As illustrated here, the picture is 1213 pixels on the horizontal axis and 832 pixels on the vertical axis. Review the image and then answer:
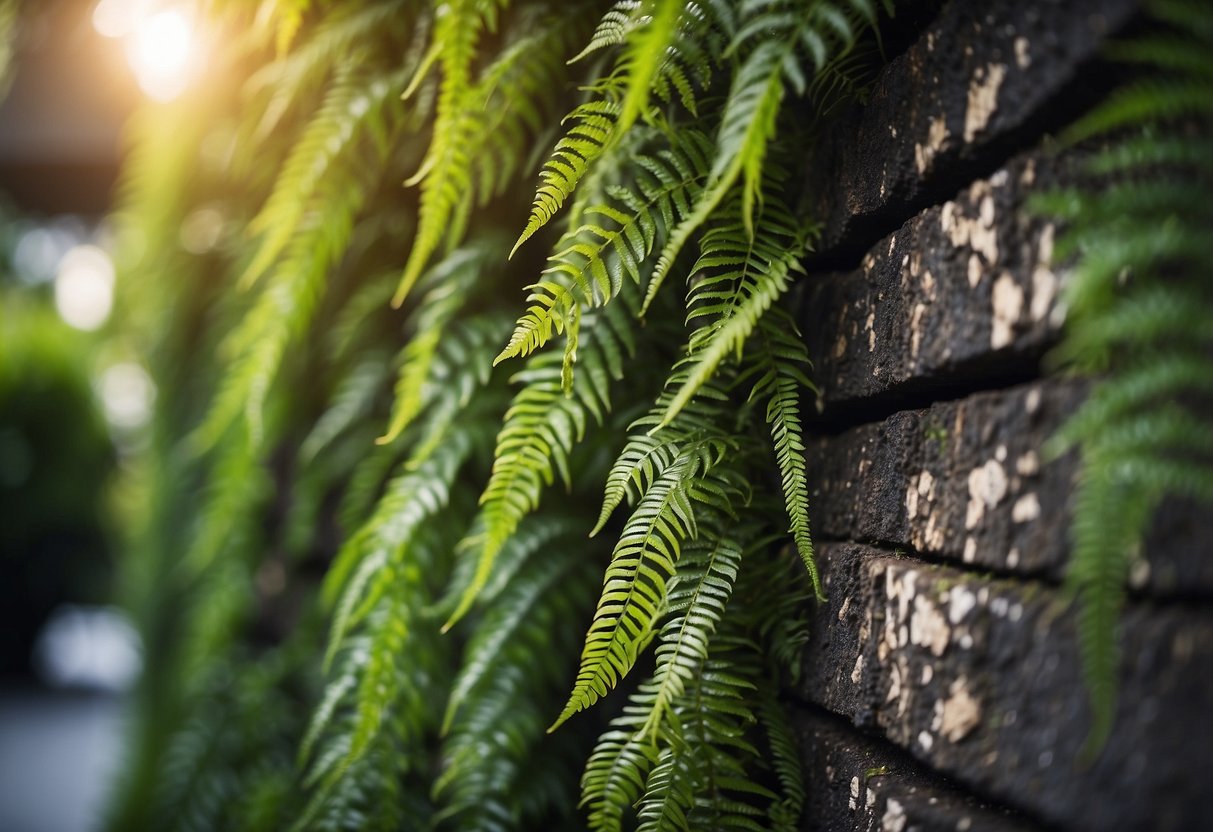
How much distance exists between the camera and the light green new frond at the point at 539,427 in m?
0.85

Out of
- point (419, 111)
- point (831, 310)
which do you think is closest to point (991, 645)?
point (831, 310)

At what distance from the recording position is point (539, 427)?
34.7 inches

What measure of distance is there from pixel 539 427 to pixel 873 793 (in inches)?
20.0

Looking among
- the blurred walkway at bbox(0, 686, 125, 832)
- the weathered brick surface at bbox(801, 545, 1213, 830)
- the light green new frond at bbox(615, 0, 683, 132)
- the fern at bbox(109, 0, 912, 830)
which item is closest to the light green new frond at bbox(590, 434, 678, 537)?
the fern at bbox(109, 0, 912, 830)

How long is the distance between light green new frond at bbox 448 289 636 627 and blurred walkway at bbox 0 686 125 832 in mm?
2107

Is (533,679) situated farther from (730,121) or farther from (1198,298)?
(1198,298)

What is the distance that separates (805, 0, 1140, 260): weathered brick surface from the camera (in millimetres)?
565

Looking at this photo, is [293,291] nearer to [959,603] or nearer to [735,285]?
[735,285]

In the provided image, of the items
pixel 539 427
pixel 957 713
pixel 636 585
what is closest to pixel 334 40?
pixel 539 427

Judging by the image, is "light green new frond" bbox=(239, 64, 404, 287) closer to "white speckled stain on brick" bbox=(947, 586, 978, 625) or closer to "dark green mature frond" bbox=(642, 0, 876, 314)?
"dark green mature frond" bbox=(642, 0, 876, 314)

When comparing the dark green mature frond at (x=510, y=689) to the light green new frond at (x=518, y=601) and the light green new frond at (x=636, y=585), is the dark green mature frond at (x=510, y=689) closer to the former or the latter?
the light green new frond at (x=518, y=601)

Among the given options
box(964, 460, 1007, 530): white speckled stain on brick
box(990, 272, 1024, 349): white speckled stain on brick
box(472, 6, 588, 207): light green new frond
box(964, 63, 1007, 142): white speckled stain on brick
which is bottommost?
box(964, 460, 1007, 530): white speckled stain on brick

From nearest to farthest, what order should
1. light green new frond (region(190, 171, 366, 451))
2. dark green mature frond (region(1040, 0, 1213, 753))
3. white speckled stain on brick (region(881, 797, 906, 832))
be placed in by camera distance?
dark green mature frond (region(1040, 0, 1213, 753)), white speckled stain on brick (region(881, 797, 906, 832)), light green new frond (region(190, 171, 366, 451))

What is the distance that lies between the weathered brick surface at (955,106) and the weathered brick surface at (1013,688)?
358 millimetres
